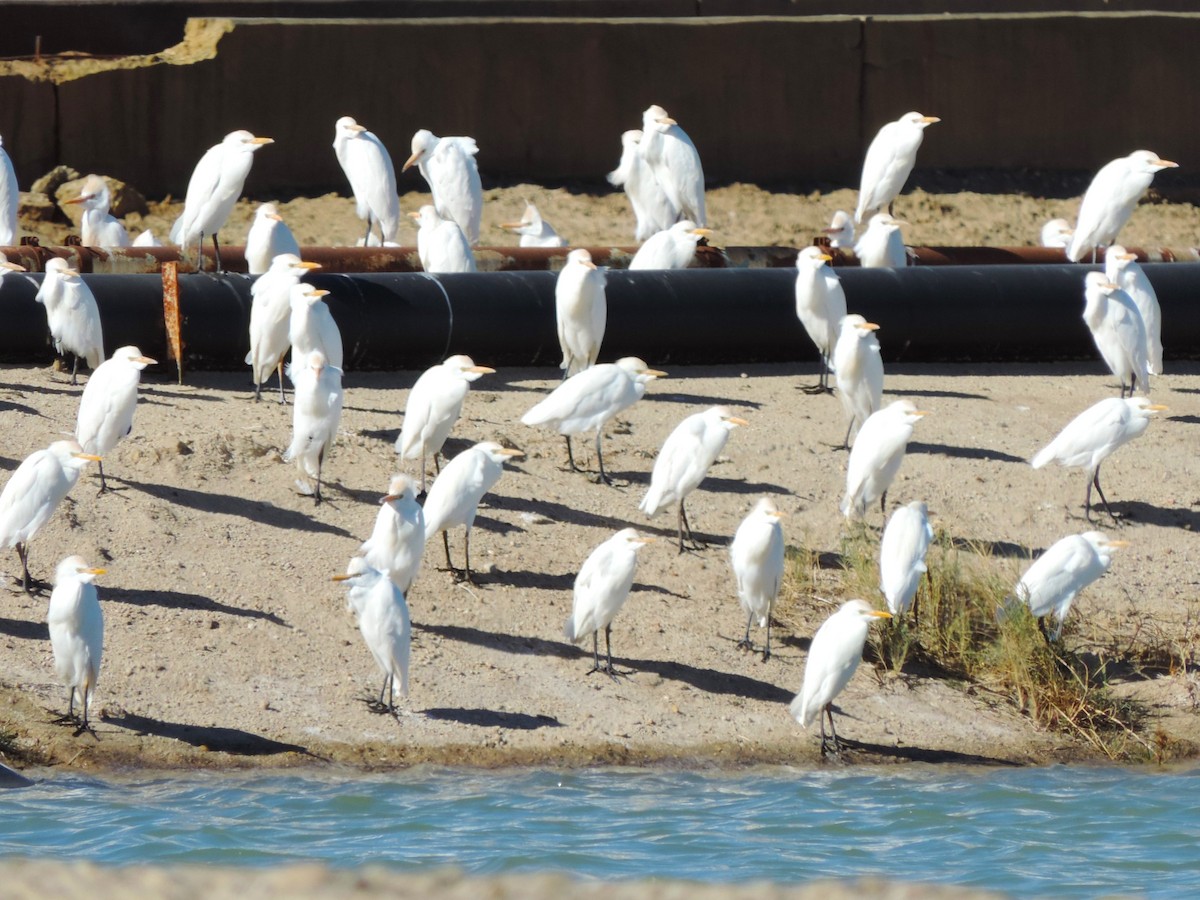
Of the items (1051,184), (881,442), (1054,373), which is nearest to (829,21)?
(1051,184)

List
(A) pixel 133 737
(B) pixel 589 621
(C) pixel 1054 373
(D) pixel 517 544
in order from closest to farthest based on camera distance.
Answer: (A) pixel 133 737 → (B) pixel 589 621 → (D) pixel 517 544 → (C) pixel 1054 373

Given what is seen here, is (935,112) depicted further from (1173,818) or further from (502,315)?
(1173,818)

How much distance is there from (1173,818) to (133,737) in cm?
464

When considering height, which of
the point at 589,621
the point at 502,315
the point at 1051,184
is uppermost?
the point at 1051,184

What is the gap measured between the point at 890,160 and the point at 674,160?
1.78 m

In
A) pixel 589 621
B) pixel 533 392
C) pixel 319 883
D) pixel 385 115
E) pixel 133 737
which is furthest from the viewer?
pixel 385 115

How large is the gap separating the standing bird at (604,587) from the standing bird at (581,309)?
3.45 m

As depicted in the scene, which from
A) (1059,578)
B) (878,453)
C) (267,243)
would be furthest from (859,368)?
(267,243)

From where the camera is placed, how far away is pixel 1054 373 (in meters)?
14.7

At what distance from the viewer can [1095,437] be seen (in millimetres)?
11266

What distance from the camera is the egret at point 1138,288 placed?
1352 cm

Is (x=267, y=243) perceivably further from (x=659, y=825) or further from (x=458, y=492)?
(x=659, y=825)

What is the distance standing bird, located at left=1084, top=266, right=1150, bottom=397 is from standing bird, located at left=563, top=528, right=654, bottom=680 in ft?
15.9

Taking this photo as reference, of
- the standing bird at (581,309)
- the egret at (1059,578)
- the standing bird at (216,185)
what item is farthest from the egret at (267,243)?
the egret at (1059,578)
